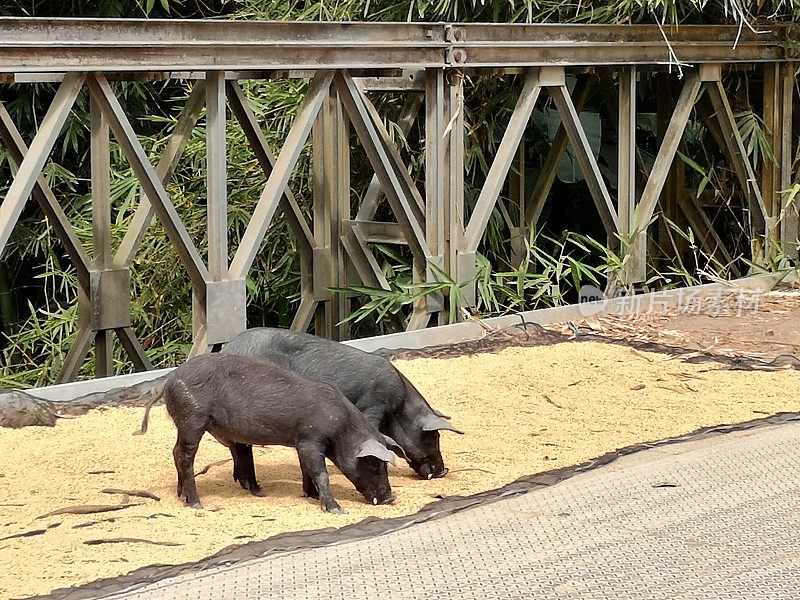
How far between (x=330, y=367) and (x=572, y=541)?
4.25 ft

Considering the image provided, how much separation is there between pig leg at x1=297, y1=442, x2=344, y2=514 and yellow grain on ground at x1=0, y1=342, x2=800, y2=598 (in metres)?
0.05

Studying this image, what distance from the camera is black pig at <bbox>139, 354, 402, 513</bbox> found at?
4219 millimetres

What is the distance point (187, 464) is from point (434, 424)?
88 centimetres

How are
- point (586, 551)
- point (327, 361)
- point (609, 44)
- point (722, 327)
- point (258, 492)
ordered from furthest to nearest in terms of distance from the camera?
point (609, 44) < point (722, 327) < point (327, 361) < point (258, 492) < point (586, 551)

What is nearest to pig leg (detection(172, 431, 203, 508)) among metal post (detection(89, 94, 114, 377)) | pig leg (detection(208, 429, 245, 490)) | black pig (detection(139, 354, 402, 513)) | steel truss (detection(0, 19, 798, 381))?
black pig (detection(139, 354, 402, 513))

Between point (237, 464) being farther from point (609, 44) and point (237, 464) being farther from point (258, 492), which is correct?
point (609, 44)

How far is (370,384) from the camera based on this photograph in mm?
4719

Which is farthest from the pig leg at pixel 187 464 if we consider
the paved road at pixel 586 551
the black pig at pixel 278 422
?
the paved road at pixel 586 551

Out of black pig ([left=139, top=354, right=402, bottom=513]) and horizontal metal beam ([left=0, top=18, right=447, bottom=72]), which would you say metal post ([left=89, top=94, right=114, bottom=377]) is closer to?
horizontal metal beam ([left=0, top=18, right=447, bottom=72])

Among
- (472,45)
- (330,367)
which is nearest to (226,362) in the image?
(330,367)

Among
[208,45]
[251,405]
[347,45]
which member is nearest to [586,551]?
[251,405]

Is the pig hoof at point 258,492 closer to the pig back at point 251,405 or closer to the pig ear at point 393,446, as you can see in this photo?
the pig back at point 251,405

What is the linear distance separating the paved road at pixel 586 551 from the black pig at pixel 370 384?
449 mm

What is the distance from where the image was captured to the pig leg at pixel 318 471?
418 centimetres
